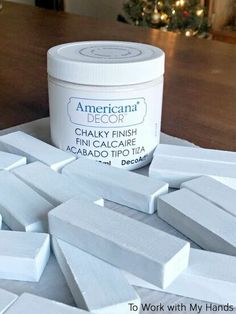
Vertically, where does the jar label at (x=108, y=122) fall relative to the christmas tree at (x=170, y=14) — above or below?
above

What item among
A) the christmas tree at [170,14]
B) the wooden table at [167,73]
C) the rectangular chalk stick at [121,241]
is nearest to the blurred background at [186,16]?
the christmas tree at [170,14]

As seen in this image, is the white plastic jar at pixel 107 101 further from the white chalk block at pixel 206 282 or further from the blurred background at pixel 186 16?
the blurred background at pixel 186 16

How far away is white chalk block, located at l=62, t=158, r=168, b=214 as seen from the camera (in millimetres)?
353

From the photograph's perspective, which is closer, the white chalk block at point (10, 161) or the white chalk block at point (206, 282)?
the white chalk block at point (206, 282)

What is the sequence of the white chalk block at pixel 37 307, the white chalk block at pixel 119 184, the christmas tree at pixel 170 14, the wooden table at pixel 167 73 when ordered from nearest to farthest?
the white chalk block at pixel 37 307, the white chalk block at pixel 119 184, the wooden table at pixel 167 73, the christmas tree at pixel 170 14

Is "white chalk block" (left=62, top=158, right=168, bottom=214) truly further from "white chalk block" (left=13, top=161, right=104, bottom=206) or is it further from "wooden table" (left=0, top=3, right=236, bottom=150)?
"wooden table" (left=0, top=3, right=236, bottom=150)

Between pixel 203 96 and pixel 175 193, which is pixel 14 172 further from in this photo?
pixel 203 96

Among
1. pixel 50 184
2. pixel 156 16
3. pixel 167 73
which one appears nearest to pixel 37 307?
pixel 50 184

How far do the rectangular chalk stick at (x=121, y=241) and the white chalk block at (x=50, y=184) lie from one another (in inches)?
1.2

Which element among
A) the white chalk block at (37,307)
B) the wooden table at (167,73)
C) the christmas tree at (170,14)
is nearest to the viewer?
the white chalk block at (37,307)

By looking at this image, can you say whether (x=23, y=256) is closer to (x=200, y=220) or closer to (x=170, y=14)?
(x=200, y=220)

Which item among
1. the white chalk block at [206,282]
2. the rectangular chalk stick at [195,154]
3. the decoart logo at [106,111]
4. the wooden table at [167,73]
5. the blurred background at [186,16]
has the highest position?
the decoart logo at [106,111]

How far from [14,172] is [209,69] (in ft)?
1.50

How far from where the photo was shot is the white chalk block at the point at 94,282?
249mm
